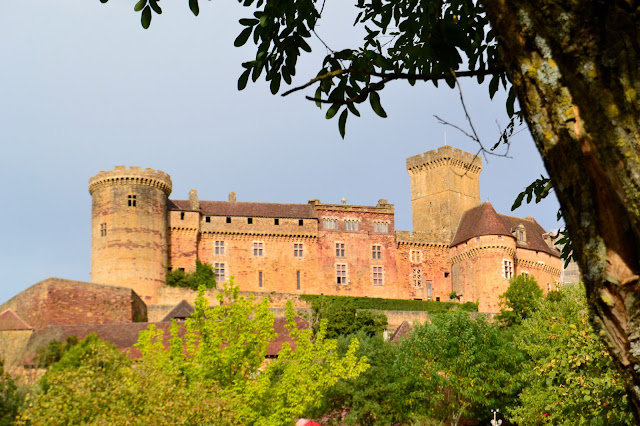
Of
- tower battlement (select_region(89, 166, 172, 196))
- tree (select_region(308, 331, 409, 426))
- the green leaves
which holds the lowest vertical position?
tree (select_region(308, 331, 409, 426))

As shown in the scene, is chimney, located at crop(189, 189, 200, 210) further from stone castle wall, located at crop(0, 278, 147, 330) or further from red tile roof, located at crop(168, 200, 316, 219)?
stone castle wall, located at crop(0, 278, 147, 330)

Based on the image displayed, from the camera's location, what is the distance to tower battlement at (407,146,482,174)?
7731cm

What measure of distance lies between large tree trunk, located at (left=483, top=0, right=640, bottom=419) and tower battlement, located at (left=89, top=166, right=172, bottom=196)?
198ft

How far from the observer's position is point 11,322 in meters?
50.3

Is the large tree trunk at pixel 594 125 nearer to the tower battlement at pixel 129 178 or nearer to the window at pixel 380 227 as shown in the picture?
the tower battlement at pixel 129 178

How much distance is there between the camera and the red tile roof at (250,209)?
6800 centimetres

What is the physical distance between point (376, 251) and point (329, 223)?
16.3ft

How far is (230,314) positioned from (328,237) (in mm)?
44031

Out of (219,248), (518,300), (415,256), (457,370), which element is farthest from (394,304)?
(457,370)

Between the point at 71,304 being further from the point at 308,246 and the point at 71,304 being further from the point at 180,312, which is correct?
the point at 308,246

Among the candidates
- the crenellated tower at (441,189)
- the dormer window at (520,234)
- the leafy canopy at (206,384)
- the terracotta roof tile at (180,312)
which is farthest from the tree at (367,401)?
the crenellated tower at (441,189)

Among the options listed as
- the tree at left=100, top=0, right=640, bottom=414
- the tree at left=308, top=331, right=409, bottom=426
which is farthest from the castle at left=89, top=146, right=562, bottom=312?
the tree at left=100, top=0, right=640, bottom=414

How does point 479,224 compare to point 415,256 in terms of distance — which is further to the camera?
point 415,256

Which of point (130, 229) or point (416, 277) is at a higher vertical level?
point (130, 229)
